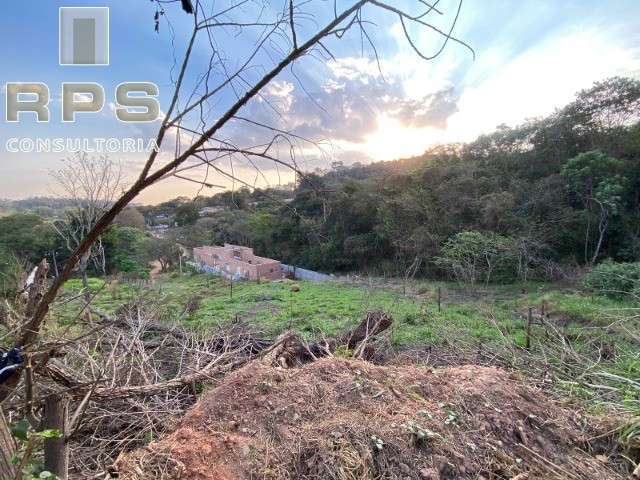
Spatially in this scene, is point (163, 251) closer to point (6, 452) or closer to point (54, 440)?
point (54, 440)

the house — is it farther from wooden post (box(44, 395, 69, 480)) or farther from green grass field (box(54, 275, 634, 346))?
wooden post (box(44, 395, 69, 480))

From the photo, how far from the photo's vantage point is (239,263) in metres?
18.8

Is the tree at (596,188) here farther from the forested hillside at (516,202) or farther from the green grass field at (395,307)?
the green grass field at (395,307)

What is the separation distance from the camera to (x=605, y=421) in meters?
2.21

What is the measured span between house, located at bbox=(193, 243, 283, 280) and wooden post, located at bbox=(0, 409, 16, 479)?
16.1m

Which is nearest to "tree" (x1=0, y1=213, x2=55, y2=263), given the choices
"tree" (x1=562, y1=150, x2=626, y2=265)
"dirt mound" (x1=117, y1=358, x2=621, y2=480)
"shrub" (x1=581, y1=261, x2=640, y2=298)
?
"dirt mound" (x1=117, y1=358, x2=621, y2=480)

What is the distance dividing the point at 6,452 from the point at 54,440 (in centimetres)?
20

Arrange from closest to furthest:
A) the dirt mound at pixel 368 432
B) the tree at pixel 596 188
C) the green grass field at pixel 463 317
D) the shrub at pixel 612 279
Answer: the dirt mound at pixel 368 432 → the green grass field at pixel 463 317 → the shrub at pixel 612 279 → the tree at pixel 596 188

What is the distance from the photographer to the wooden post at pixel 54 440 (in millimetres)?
1247

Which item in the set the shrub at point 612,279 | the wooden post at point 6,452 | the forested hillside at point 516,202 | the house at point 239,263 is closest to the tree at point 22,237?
the forested hillside at point 516,202

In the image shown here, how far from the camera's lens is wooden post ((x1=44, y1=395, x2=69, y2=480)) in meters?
1.25

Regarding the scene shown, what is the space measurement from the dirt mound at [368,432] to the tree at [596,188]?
41.9ft

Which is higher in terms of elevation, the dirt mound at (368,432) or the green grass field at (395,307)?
the dirt mound at (368,432)

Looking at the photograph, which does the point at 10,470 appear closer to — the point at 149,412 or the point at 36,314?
the point at 36,314
